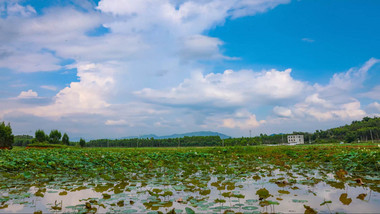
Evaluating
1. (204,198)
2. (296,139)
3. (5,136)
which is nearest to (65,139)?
(5,136)

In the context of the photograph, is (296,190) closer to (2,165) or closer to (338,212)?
(338,212)

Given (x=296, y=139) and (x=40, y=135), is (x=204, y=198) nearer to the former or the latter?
(x=40, y=135)

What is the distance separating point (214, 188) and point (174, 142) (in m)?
93.8

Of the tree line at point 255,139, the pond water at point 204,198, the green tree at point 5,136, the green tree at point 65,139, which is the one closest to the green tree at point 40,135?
the tree line at point 255,139

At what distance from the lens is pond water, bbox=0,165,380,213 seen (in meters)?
3.88

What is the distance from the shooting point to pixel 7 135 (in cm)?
3672

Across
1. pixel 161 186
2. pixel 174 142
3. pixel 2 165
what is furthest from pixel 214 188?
pixel 174 142

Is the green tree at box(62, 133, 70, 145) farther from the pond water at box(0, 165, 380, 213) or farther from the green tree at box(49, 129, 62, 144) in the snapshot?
the pond water at box(0, 165, 380, 213)

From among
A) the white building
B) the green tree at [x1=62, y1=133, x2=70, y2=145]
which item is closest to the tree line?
the green tree at [x1=62, y1=133, x2=70, y2=145]

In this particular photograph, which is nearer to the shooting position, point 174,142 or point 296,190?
point 296,190

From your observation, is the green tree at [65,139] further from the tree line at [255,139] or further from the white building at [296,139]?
the white building at [296,139]

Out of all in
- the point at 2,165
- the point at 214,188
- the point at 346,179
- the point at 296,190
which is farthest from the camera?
the point at 2,165

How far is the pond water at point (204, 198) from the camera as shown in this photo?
3883mm

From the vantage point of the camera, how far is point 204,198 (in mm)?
4488
